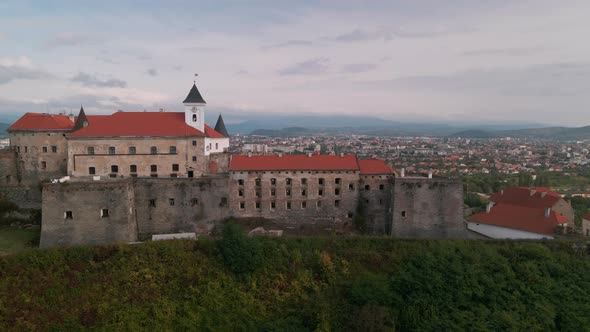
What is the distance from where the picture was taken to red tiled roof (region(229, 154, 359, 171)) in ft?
130

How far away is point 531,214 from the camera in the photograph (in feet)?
132

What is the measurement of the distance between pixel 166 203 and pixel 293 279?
49.4ft

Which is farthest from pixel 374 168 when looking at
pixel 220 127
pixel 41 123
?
pixel 41 123

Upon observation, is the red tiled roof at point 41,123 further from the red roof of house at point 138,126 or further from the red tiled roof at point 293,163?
the red tiled roof at point 293,163

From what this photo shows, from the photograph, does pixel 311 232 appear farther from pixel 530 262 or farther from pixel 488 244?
pixel 530 262

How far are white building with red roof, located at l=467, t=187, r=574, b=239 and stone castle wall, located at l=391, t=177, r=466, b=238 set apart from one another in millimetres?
5849

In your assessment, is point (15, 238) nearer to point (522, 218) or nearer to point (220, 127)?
point (220, 127)

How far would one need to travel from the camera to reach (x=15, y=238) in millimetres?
35156

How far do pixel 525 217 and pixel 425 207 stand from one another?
11078 millimetres

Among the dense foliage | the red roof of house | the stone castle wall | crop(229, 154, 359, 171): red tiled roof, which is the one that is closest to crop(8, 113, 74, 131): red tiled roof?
the red roof of house

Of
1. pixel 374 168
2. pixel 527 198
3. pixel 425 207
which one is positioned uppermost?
pixel 374 168

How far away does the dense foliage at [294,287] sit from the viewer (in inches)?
1056

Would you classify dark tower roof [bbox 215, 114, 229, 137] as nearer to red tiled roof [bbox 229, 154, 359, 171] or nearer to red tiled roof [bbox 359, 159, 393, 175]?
red tiled roof [bbox 229, 154, 359, 171]

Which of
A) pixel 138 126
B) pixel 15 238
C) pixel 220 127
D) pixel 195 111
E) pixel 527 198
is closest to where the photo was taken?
pixel 15 238
